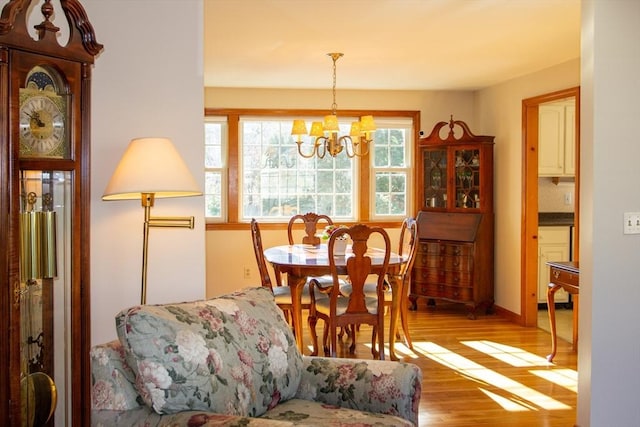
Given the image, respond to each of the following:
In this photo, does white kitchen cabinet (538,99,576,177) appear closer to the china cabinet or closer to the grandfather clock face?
the china cabinet

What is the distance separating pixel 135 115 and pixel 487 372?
301 cm

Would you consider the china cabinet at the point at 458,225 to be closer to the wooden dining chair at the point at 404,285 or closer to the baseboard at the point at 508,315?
the baseboard at the point at 508,315

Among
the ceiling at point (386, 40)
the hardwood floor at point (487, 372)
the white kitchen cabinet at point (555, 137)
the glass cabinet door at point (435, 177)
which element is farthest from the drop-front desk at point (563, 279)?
the glass cabinet door at point (435, 177)

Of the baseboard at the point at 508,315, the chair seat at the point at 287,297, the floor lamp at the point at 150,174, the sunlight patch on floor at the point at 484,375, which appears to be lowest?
the sunlight patch on floor at the point at 484,375

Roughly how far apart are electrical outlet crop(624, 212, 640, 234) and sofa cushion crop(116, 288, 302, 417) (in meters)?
1.79

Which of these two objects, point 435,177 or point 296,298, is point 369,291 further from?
point 435,177

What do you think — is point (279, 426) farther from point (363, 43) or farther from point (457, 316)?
point (457, 316)

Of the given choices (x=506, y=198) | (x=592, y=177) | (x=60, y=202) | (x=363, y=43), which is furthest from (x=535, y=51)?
(x=60, y=202)

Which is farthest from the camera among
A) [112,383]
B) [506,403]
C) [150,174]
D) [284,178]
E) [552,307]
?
[284,178]

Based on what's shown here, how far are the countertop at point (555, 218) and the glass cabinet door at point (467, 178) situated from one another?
26.8 inches

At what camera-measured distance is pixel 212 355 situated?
209 cm

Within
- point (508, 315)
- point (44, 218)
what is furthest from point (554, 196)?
point (44, 218)

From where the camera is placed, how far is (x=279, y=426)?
6.14 ft

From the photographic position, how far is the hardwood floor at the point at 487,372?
381 centimetres
